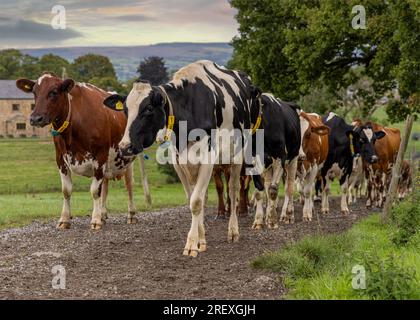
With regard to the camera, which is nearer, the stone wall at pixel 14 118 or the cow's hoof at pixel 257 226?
the cow's hoof at pixel 257 226

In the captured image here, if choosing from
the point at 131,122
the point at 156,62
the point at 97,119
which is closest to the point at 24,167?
the point at 156,62

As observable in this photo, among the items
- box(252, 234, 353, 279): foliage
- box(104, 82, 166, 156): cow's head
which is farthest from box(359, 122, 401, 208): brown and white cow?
box(104, 82, 166, 156): cow's head

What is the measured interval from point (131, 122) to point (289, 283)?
3.58m

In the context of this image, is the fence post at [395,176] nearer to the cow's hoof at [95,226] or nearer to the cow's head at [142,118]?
the cow's hoof at [95,226]

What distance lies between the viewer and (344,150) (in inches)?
824

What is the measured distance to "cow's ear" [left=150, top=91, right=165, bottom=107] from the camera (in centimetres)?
1102

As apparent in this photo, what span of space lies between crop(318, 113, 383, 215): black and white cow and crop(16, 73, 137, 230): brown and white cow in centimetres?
742

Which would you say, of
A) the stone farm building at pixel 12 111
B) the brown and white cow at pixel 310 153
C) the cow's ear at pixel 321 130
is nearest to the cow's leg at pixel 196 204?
the brown and white cow at pixel 310 153

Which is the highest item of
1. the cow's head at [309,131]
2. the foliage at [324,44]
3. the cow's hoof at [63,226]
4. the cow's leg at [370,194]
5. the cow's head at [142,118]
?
the foliage at [324,44]

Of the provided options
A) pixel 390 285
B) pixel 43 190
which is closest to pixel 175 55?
pixel 43 190

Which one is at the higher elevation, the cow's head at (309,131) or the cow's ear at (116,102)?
the cow's ear at (116,102)

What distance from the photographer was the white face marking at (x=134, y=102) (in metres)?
11.0

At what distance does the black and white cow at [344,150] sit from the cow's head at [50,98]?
858cm

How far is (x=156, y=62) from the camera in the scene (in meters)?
74.0
